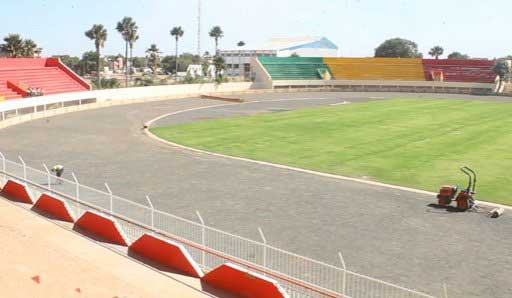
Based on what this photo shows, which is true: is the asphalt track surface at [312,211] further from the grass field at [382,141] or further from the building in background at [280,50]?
the building in background at [280,50]

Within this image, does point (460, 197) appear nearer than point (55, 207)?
No

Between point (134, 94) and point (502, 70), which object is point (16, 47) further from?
point (502, 70)

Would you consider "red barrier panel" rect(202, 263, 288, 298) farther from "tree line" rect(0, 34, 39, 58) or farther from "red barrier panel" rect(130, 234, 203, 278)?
"tree line" rect(0, 34, 39, 58)

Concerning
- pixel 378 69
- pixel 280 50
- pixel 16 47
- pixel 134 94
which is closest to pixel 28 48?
pixel 16 47

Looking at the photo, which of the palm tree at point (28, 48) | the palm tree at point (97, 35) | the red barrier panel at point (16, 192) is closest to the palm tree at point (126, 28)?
the palm tree at point (97, 35)

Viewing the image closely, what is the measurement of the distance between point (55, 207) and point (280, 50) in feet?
465

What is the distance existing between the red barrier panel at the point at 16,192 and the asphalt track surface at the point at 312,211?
11.4 feet

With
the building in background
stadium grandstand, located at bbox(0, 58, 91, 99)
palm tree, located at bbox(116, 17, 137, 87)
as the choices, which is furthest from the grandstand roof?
stadium grandstand, located at bbox(0, 58, 91, 99)

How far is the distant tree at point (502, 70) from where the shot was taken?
8219 cm

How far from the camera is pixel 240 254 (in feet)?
52.6

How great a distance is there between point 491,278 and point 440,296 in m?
1.99

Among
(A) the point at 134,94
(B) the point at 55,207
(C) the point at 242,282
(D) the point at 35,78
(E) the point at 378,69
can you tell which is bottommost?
(B) the point at 55,207

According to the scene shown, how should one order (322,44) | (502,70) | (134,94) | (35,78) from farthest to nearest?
1. (322,44)
2. (502,70)
3. (134,94)
4. (35,78)

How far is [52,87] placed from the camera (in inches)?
2384
